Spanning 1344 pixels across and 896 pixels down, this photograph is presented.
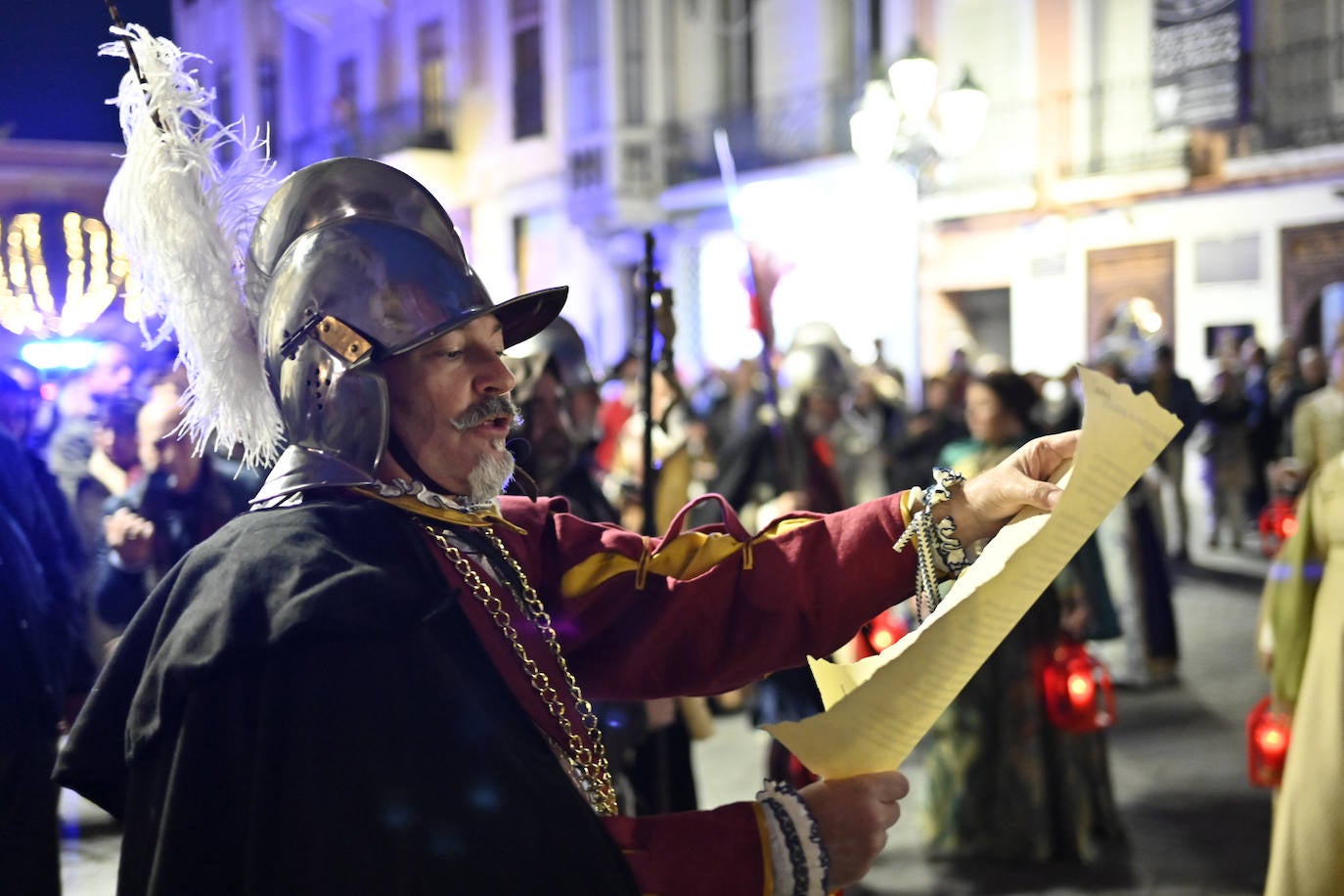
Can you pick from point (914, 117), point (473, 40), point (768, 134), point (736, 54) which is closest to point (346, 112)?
point (473, 40)

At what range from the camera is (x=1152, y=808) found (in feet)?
16.9

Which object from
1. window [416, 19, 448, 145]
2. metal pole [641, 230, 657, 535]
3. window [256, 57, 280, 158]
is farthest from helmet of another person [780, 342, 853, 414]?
window [256, 57, 280, 158]

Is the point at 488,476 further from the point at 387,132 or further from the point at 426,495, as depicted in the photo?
the point at 387,132

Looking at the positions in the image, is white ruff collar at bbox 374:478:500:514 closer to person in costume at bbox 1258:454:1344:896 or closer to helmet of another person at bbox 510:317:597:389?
helmet of another person at bbox 510:317:597:389

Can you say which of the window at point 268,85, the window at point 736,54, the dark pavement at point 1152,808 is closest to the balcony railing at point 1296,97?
the window at point 736,54

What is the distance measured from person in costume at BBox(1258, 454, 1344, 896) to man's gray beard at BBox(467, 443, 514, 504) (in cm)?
Answer: 254

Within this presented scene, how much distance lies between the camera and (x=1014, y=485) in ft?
5.73

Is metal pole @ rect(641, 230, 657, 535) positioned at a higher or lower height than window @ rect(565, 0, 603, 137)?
lower

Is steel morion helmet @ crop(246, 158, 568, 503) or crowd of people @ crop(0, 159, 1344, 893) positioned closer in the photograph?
crowd of people @ crop(0, 159, 1344, 893)

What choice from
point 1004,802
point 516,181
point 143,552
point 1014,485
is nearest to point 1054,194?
point 516,181

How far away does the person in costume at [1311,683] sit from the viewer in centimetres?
325

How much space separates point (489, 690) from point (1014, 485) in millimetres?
771

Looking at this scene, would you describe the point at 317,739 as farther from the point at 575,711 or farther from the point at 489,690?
the point at 575,711

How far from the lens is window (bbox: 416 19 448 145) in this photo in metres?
19.5
